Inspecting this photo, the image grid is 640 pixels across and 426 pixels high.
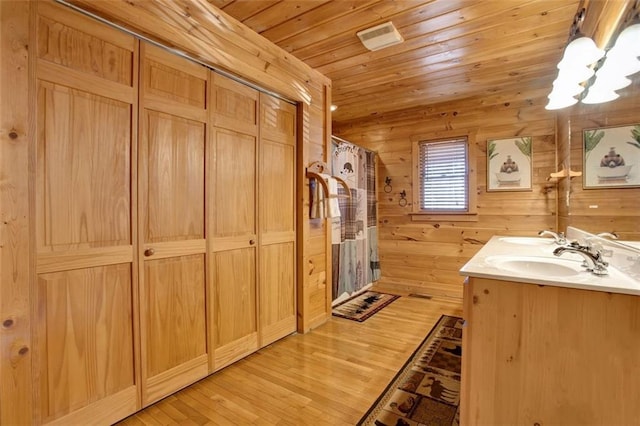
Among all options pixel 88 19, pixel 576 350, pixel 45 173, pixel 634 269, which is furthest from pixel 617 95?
pixel 45 173

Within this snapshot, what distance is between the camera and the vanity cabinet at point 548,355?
1.05 metres

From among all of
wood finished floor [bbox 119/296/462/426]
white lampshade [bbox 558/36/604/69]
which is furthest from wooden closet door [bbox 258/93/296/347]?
white lampshade [bbox 558/36/604/69]

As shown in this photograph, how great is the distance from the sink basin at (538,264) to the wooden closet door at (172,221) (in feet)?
5.46

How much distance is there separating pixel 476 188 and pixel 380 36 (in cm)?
223

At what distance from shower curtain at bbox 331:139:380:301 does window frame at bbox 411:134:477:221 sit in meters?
0.53

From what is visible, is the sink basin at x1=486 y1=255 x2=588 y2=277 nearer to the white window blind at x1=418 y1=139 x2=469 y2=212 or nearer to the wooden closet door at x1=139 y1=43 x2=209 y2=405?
the wooden closet door at x1=139 y1=43 x2=209 y2=405

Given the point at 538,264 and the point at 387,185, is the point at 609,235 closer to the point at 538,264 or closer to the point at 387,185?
the point at 538,264

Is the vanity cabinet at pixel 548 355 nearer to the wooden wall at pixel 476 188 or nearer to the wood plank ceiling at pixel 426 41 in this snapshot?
the wooden wall at pixel 476 188

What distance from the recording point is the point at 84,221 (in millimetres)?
1460

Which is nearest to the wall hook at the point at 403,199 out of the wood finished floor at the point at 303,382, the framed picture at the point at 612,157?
the wood finished floor at the point at 303,382

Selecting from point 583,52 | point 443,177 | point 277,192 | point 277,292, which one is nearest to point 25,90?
point 277,192

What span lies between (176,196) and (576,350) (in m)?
1.98

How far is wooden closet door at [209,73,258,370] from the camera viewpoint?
81.0 inches

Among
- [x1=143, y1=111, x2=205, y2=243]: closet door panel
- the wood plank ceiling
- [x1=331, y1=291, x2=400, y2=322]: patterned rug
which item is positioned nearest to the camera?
[x1=143, y1=111, x2=205, y2=243]: closet door panel
